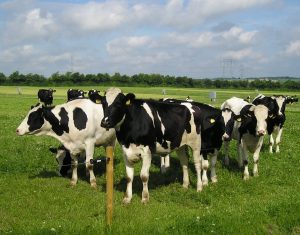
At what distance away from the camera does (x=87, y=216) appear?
9.45 metres

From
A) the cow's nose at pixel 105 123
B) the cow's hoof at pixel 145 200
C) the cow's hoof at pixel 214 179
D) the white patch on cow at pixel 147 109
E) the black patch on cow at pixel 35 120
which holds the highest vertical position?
the white patch on cow at pixel 147 109

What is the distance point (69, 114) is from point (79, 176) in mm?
2208

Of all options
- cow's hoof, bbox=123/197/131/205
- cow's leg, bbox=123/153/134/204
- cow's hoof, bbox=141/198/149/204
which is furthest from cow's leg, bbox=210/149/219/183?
cow's hoof, bbox=123/197/131/205

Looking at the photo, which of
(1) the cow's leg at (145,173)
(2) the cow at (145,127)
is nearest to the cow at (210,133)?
(2) the cow at (145,127)

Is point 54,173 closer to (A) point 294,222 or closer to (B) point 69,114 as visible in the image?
(B) point 69,114

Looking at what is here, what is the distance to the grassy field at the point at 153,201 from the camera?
8.36m

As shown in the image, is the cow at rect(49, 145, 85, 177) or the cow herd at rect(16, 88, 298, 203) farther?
the cow at rect(49, 145, 85, 177)

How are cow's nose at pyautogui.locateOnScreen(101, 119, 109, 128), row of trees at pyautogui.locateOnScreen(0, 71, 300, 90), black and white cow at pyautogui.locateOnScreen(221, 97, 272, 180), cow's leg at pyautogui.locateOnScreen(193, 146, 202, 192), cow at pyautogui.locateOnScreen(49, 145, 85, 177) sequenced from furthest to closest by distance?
row of trees at pyautogui.locateOnScreen(0, 71, 300, 90)
cow at pyautogui.locateOnScreen(49, 145, 85, 177)
black and white cow at pyautogui.locateOnScreen(221, 97, 272, 180)
cow's leg at pyautogui.locateOnScreen(193, 146, 202, 192)
cow's nose at pyautogui.locateOnScreen(101, 119, 109, 128)

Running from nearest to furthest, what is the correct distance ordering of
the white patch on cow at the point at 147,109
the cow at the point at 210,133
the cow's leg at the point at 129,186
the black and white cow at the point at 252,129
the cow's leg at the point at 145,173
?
the cow's leg at the point at 129,186, the cow's leg at the point at 145,173, the white patch on cow at the point at 147,109, the cow at the point at 210,133, the black and white cow at the point at 252,129

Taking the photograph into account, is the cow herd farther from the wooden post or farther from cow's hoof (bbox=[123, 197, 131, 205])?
the wooden post

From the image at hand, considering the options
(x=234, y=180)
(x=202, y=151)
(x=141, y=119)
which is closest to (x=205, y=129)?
(x=202, y=151)

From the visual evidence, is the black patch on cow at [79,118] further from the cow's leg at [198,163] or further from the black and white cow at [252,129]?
the black and white cow at [252,129]

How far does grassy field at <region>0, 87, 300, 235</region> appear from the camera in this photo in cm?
836

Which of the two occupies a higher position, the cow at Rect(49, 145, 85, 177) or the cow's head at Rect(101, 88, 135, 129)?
the cow's head at Rect(101, 88, 135, 129)
